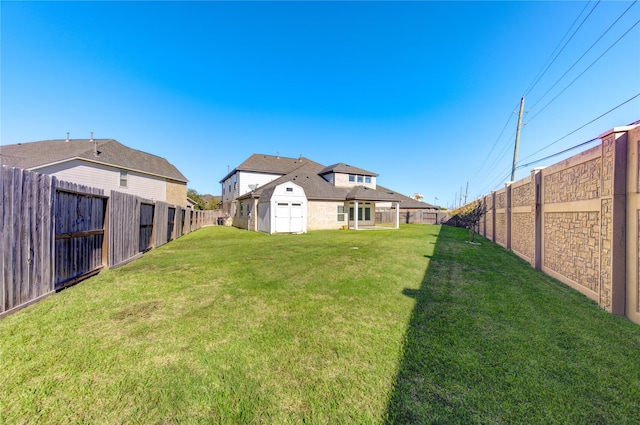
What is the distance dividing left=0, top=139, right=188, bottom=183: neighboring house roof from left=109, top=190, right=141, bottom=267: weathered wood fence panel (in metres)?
15.7

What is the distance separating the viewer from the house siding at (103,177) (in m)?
17.2

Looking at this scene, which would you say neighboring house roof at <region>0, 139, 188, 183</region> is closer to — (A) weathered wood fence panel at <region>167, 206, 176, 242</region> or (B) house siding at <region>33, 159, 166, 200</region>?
(B) house siding at <region>33, 159, 166, 200</region>

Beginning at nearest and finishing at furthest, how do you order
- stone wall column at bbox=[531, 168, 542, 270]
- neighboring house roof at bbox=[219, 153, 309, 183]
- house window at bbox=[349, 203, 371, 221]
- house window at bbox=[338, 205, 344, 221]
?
1. stone wall column at bbox=[531, 168, 542, 270]
2. house window at bbox=[338, 205, 344, 221]
3. house window at bbox=[349, 203, 371, 221]
4. neighboring house roof at bbox=[219, 153, 309, 183]

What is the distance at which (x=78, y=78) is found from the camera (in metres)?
13.0

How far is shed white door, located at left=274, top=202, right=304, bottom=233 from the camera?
17.4 m

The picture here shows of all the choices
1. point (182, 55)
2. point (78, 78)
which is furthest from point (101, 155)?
point (182, 55)

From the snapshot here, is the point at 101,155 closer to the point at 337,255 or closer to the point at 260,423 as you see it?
the point at 337,255

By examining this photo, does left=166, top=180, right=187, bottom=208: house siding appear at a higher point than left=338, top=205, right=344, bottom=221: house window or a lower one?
higher

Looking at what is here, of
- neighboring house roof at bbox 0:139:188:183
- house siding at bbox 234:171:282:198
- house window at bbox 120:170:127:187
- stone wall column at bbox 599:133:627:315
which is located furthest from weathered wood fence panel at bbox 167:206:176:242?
stone wall column at bbox 599:133:627:315

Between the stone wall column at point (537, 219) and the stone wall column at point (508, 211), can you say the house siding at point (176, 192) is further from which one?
the stone wall column at point (537, 219)

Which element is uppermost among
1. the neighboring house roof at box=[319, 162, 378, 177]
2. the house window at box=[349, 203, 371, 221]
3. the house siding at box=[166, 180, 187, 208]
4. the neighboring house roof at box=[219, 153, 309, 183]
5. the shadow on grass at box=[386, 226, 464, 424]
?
the neighboring house roof at box=[219, 153, 309, 183]

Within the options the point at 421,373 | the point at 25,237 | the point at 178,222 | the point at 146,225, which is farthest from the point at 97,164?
the point at 421,373

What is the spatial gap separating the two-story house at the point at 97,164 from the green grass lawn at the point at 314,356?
19001mm

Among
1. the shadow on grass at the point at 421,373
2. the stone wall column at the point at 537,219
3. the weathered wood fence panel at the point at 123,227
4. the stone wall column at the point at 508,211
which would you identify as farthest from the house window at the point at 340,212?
the shadow on grass at the point at 421,373
